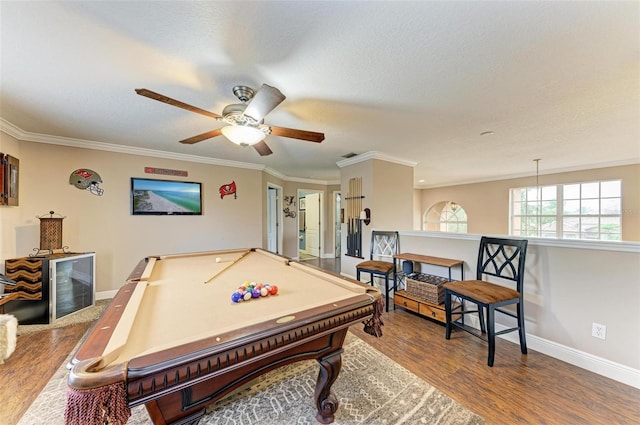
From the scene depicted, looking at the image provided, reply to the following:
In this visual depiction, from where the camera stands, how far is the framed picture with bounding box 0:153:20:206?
2.53 meters

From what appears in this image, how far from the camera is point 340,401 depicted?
156cm

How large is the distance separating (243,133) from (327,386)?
1.84 metres

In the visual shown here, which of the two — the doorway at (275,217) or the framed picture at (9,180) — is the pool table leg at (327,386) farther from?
the doorway at (275,217)

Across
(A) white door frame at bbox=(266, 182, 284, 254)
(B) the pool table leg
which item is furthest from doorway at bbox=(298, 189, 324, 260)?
(B) the pool table leg

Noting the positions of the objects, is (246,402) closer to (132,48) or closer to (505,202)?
(132,48)

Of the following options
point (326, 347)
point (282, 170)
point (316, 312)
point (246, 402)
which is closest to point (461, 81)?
point (316, 312)

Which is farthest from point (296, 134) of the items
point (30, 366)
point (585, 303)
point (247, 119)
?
point (30, 366)

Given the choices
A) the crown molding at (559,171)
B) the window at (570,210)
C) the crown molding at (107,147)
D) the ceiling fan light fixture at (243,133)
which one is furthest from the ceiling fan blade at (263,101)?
the crown molding at (559,171)

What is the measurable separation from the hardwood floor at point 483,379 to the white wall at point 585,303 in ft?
0.41

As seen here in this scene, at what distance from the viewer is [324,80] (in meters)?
1.81

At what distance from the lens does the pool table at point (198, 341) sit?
705 mm

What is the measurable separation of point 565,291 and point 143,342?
3.02m

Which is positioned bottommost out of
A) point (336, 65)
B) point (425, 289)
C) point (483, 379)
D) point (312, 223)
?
point (483, 379)

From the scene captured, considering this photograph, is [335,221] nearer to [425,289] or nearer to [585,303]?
[425,289]
